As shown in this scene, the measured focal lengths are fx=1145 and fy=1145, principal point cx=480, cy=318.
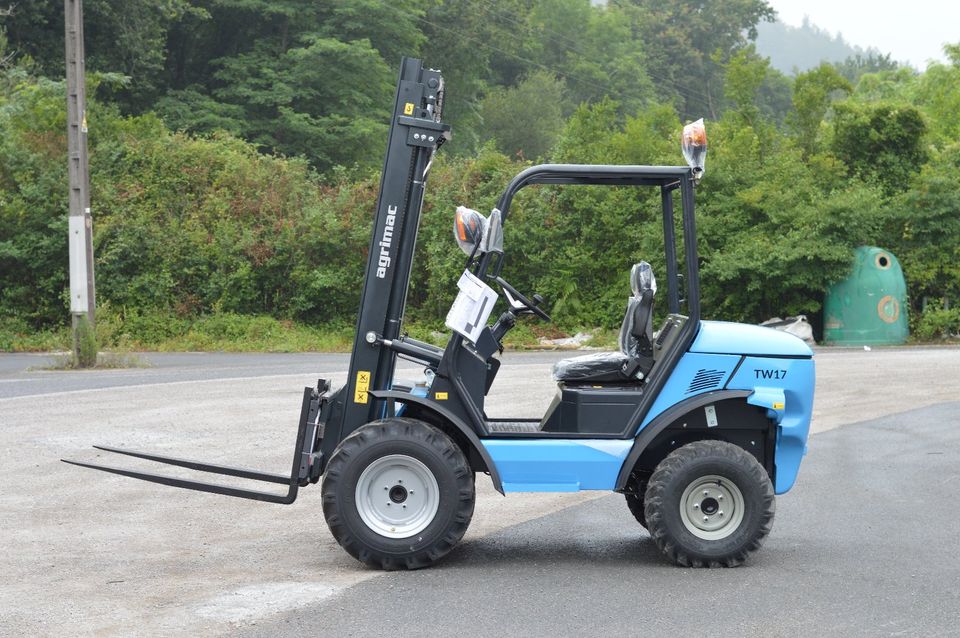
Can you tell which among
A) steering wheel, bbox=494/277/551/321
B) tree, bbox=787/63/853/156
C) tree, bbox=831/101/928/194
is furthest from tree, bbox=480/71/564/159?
steering wheel, bbox=494/277/551/321

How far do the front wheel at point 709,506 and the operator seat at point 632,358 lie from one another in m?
0.61

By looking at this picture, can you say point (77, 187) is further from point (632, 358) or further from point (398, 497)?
point (632, 358)

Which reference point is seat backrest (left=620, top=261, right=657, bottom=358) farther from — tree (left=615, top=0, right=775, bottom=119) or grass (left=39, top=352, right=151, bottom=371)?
tree (left=615, top=0, right=775, bottom=119)

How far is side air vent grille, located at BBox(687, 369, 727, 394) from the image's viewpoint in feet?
23.7

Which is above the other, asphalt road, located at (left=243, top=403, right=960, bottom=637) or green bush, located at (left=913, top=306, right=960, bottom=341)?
green bush, located at (left=913, top=306, right=960, bottom=341)

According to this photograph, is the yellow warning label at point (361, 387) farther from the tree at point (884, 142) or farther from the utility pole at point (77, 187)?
the tree at point (884, 142)

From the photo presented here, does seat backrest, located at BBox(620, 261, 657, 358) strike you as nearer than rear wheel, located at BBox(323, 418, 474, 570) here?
No


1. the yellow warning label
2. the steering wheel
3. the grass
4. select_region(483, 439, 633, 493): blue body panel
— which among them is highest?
the steering wheel

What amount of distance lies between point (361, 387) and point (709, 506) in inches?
90.6

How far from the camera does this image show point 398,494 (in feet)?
22.7

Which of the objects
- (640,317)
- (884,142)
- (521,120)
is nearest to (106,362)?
(640,317)

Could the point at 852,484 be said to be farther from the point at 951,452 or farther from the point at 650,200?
the point at 650,200

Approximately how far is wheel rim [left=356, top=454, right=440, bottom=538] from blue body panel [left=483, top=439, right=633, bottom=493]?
448 mm

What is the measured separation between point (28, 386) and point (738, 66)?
20.6 meters
